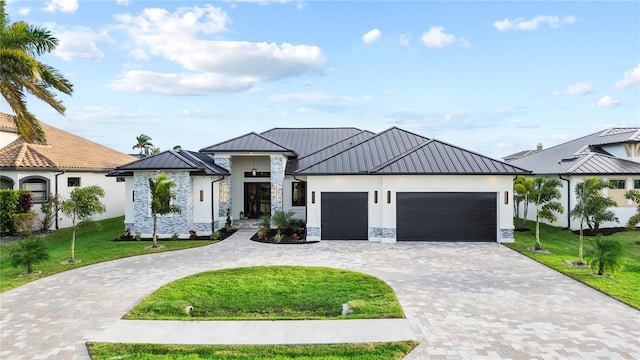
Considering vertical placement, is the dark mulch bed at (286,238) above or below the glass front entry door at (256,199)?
below

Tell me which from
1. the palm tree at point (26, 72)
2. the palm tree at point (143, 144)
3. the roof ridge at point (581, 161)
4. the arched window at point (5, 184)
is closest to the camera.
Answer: the palm tree at point (26, 72)

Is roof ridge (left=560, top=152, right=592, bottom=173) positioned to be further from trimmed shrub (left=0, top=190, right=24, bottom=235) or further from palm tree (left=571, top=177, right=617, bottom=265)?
trimmed shrub (left=0, top=190, right=24, bottom=235)

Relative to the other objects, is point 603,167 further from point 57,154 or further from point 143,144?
point 143,144

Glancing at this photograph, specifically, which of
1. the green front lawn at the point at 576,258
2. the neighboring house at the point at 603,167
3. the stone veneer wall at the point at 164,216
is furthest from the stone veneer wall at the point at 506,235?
the stone veneer wall at the point at 164,216

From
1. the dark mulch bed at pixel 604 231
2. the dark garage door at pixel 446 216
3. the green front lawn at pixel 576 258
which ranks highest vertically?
the dark garage door at pixel 446 216

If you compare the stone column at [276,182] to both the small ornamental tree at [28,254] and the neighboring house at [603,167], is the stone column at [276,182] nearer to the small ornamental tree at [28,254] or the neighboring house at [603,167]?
the small ornamental tree at [28,254]

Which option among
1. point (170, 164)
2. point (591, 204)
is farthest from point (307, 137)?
point (591, 204)

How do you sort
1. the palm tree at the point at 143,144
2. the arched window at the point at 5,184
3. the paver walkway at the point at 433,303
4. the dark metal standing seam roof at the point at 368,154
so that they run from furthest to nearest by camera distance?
the palm tree at the point at 143,144
the arched window at the point at 5,184
the dark metal standing seam roof at the point at 368,154
the paver walkway at the point at 433,303

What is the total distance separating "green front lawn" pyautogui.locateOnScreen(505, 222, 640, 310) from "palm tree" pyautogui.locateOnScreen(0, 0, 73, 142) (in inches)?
736

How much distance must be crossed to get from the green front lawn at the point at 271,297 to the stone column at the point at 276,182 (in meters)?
9.13

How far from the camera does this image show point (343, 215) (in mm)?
18703

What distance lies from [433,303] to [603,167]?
1884 centimetres

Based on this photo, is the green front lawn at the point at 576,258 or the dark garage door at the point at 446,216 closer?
the green front lawn at the point at 576,258

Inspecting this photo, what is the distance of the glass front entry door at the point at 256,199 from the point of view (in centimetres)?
2441
